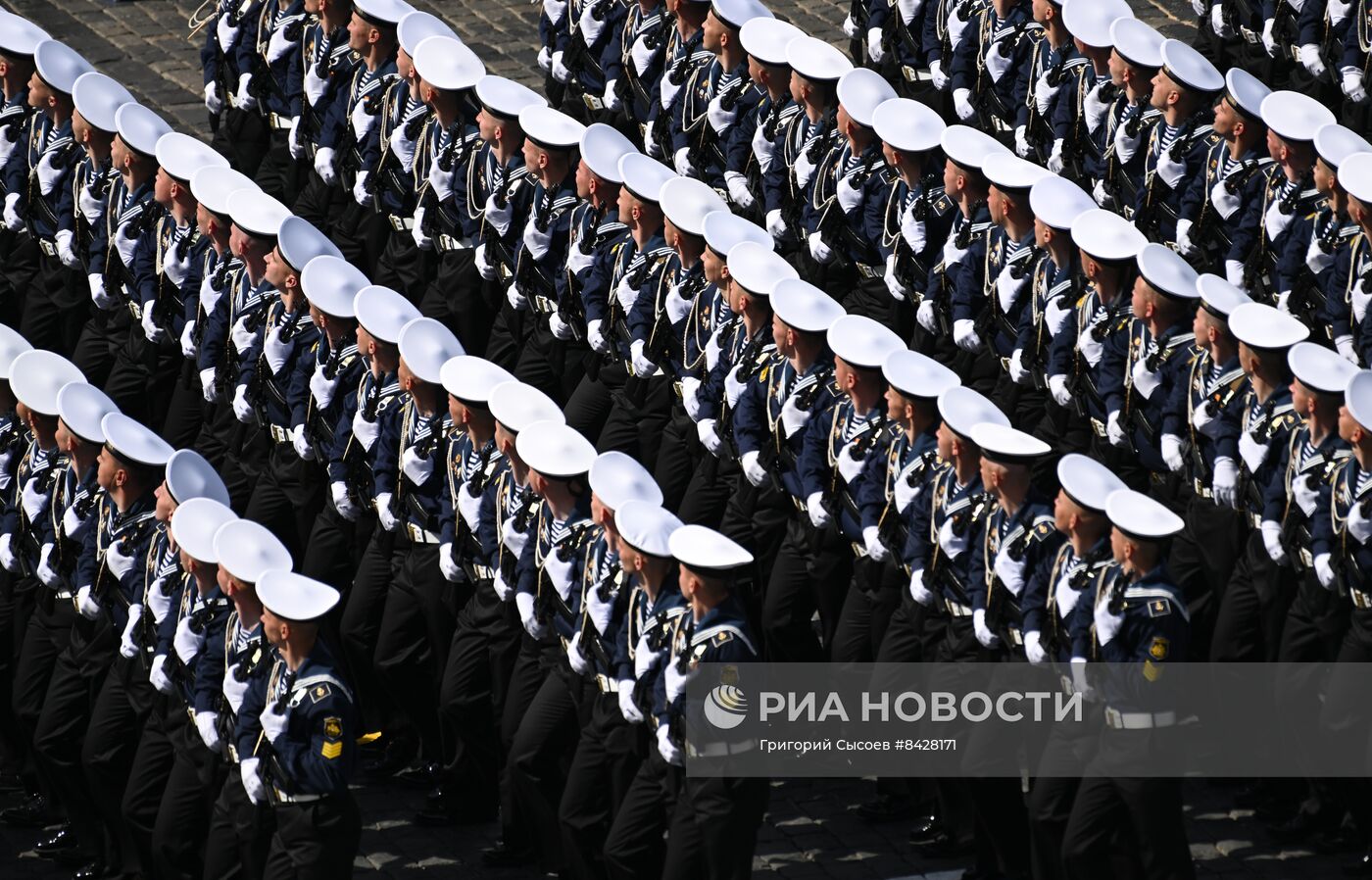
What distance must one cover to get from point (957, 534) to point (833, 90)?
3231 mm

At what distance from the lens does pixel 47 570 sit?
35.0 feet

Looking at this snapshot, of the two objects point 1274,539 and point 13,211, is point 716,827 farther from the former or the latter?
point 13,211

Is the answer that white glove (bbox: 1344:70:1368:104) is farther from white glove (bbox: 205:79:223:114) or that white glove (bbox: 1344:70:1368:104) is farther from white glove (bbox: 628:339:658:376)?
white glove (bbox: 205:79:223:114)

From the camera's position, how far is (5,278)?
13.5 m

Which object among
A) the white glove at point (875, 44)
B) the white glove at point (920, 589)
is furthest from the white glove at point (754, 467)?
the white glove at point (875, 44)

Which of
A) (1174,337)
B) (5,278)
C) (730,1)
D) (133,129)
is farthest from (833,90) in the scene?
(5,278)

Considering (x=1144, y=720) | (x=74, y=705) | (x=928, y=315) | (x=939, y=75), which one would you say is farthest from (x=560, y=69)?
(x=1144, y=720)

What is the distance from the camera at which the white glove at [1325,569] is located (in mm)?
9859

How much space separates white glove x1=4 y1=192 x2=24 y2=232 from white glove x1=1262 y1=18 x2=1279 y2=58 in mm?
6292

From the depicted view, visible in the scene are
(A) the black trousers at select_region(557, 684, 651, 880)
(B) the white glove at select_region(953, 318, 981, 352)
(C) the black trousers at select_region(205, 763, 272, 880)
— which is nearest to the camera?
(C) the black trousers at select_region(205, 763, 272, 880)

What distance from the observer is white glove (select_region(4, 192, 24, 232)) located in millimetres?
13164

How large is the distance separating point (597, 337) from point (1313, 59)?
13.8ft

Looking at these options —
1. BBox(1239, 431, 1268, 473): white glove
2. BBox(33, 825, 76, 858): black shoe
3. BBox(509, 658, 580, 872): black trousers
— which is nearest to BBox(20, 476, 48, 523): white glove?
BBox(33, 825, 76, 858): black shoe

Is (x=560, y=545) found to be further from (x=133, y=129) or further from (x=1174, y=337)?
(x=133, y=129)
